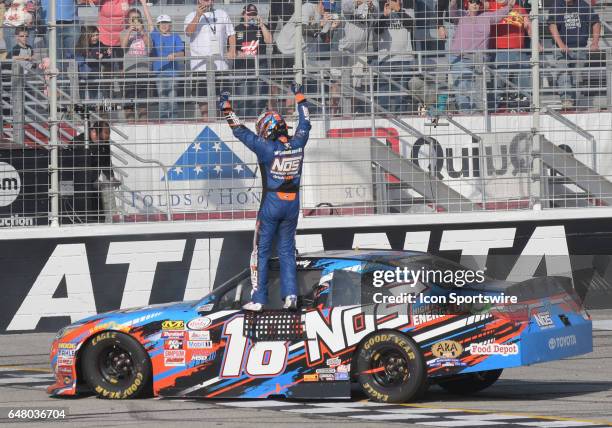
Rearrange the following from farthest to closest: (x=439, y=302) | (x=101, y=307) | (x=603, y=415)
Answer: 1. (x=101, y=307)
2. (x=439, y=302)
3. (x=603, y=415)

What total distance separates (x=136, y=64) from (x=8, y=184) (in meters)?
2.21

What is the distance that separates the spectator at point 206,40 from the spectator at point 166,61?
19 centimetres

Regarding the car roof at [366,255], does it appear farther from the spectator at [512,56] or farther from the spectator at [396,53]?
the spectator at [512,56]

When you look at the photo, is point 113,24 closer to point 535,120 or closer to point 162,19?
point 162,19

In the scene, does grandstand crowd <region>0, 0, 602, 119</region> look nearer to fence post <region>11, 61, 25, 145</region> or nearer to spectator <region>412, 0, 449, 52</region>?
Answer: spectator <region>412, 0, 449, 52</region>

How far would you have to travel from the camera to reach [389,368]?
9.30 meters

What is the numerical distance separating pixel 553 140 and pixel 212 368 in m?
7.79

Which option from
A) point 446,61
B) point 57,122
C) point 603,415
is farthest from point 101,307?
point 603,415

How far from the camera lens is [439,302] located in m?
9.27

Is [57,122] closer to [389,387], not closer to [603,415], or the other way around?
[389,387]

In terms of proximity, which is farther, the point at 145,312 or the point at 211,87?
the point at 211,87

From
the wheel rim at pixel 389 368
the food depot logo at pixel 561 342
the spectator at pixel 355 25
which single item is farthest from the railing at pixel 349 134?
the wheel rim at pixel 389 368

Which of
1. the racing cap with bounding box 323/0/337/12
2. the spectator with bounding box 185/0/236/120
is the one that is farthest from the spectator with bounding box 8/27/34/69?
the racing cap with bounding box 323/0/337/12

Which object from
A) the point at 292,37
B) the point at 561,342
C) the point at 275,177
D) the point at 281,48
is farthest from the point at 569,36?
the point at 561,342
